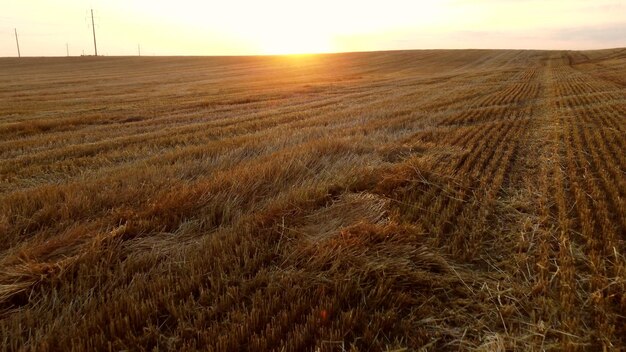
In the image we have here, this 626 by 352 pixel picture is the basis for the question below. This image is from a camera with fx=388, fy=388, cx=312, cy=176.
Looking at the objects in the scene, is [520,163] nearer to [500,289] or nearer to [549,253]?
[549,253]

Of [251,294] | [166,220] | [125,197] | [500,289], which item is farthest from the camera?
[125,197]

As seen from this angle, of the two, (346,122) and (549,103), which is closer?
(346,122)

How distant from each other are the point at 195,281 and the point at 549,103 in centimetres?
1496

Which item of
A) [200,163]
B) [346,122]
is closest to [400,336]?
[200,163]

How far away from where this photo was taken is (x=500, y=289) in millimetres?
3031

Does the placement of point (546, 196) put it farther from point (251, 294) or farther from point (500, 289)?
point (251, 294)

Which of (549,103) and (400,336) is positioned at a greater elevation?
(549,103)

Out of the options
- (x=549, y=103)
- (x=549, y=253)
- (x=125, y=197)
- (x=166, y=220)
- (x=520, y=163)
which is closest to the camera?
(x=549, y=253)

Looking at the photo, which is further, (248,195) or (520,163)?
(520,163)

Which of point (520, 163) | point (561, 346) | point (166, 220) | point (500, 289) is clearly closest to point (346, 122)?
point (520, 163)

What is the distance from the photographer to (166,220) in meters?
4.05

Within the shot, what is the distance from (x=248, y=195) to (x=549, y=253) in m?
3.22

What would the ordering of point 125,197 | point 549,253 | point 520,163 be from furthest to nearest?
point 520,163 → point 125,197 → point 549,253

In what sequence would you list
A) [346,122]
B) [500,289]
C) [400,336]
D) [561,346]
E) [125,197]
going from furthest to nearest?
[346,122] → [125,197] → [500,289] → [400,336] → [561,346]
